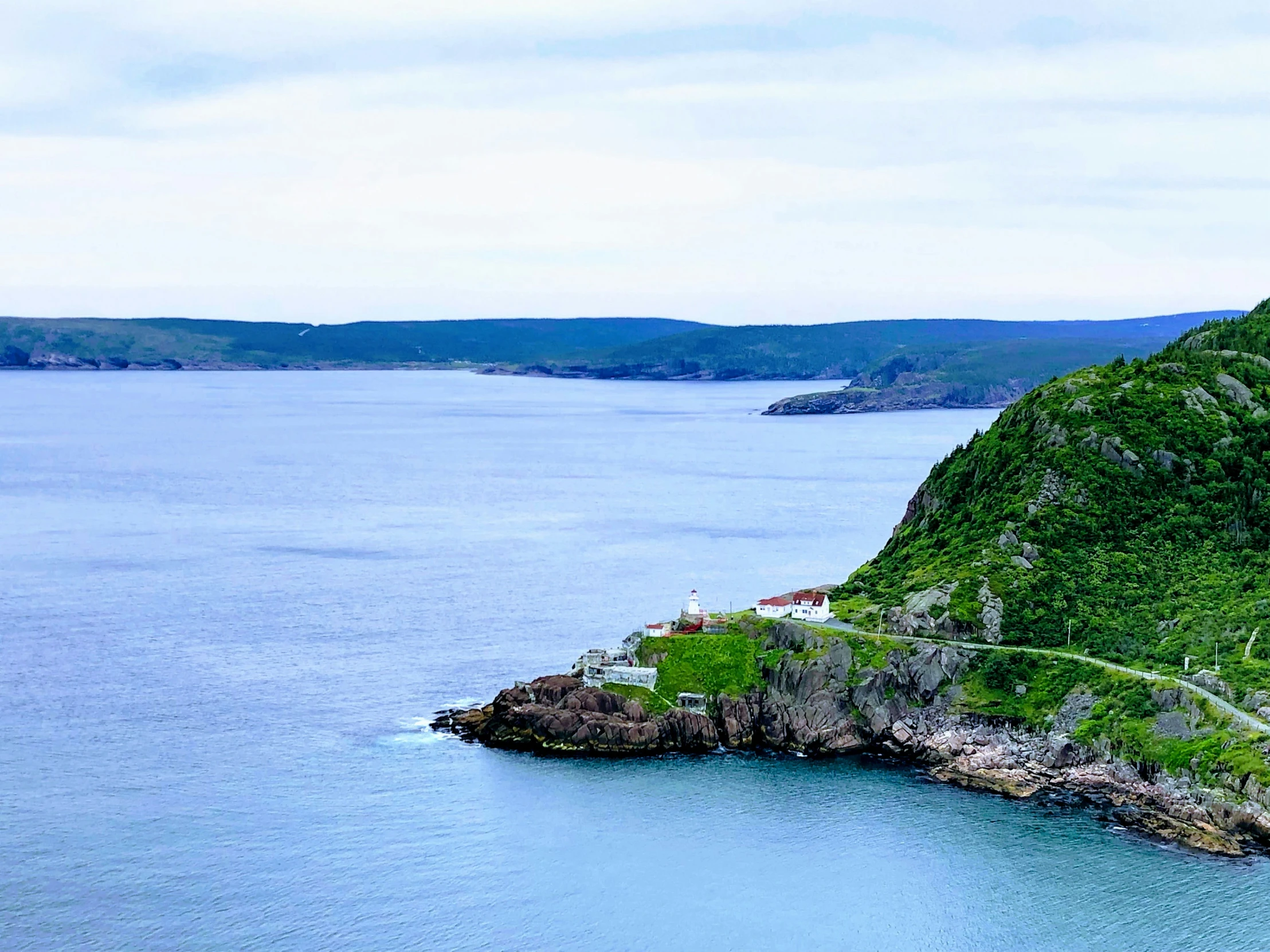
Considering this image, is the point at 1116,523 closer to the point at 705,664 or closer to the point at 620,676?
the point at 705,664

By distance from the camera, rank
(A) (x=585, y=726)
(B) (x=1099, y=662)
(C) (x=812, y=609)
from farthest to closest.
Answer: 1. (C) (x=812, y=609)
2. (B) (x=1099, y=662)
3. (A) (x=585, y=726)

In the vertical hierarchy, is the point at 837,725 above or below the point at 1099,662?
below

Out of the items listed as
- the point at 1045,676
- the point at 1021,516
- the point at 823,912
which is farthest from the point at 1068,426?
the point at 823,912

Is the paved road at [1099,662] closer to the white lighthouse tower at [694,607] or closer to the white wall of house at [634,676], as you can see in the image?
the white lighthouse tower at [694,607]

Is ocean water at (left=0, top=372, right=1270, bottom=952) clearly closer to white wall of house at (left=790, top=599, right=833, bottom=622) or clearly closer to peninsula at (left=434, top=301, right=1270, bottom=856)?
peninsula at (left=434, top=301, right=1270, bottom=856)

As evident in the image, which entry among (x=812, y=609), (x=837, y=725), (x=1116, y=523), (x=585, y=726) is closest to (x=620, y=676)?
(x=585, y=726)

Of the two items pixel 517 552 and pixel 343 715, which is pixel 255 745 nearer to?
pixel 343 715

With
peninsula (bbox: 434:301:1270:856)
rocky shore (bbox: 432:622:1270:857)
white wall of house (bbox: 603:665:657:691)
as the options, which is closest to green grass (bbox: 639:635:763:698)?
peninsula (bbox: 434:301:1270:856)
